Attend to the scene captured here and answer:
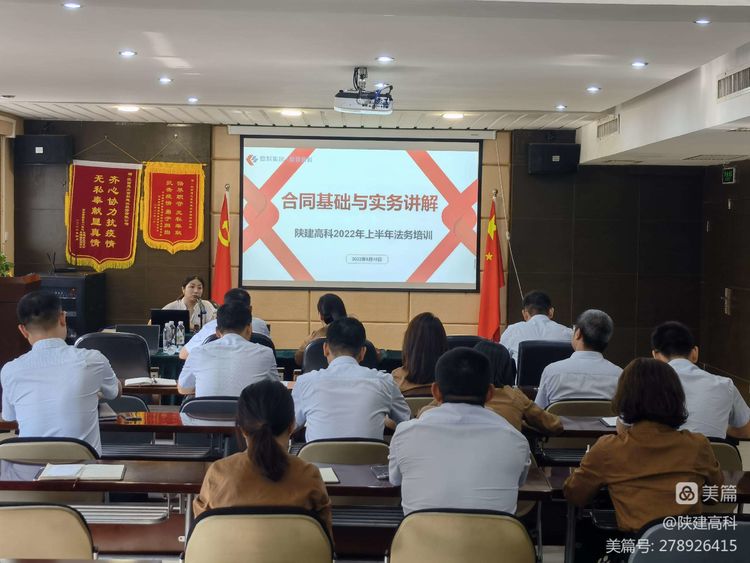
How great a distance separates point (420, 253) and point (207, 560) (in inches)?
322

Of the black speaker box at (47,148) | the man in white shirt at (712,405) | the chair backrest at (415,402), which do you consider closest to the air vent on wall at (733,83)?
the man in white shirt at (712,405)

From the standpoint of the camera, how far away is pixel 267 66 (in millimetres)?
6809

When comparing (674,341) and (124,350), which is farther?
(124,350)

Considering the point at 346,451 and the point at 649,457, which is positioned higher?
the point at 649,457

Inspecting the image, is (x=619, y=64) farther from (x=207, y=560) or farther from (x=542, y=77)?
(x=207, y=560)

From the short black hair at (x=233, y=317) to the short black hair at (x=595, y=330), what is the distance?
1.81m

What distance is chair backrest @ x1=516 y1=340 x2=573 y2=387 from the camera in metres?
6.18

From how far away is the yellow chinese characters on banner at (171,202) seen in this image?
10344mm

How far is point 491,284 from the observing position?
10.3m

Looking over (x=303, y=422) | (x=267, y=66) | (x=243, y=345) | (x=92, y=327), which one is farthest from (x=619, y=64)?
(x=92, y=327)

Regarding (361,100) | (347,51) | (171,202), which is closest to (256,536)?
(347,51)

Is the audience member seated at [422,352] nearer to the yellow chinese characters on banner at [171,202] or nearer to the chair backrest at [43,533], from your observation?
the chair backrest at [43,533]

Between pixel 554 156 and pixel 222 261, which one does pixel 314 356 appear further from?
pixel 554 156

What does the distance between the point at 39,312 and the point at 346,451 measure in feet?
5.06
